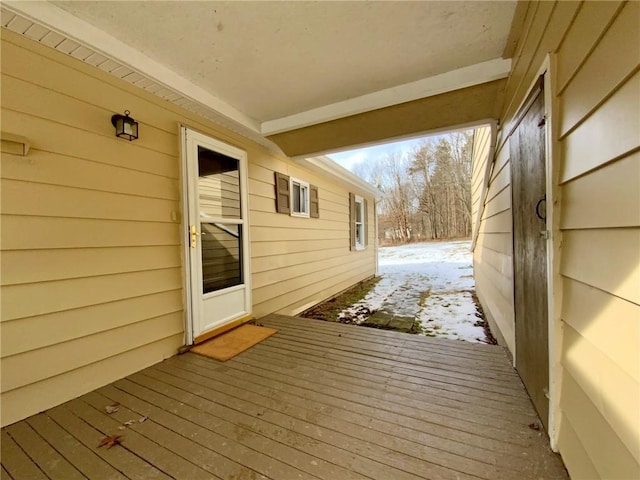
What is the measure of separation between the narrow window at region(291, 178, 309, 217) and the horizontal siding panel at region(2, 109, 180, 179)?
82.7 inches

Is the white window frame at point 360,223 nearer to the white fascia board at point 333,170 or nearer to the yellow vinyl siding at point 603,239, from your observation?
the white fascia board at point 333,170

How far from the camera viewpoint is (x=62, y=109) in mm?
1759

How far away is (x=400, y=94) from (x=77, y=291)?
123 inches

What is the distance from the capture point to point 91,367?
1.87m

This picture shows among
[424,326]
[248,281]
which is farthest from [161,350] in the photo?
[424,326]

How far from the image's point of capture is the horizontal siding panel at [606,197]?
72 centimetres

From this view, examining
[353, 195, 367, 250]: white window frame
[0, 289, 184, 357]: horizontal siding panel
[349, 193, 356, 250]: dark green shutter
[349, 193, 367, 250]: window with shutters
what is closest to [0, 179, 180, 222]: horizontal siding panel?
[0, 289, 184, 357]: horizontal siding panel

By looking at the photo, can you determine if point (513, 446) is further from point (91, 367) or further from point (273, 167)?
point (273, 167)

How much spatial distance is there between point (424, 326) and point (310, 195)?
2867 millimetres

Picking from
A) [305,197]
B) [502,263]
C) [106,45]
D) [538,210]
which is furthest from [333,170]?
[538,210]

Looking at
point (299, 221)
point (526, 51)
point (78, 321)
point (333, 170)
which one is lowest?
point (78, 321)

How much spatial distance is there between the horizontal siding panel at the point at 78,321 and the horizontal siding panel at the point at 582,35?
9.72 feet

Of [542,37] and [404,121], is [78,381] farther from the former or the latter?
[404,121]

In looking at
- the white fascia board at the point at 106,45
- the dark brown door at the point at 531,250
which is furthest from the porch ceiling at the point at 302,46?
the dark brown door at the point at 531,250
